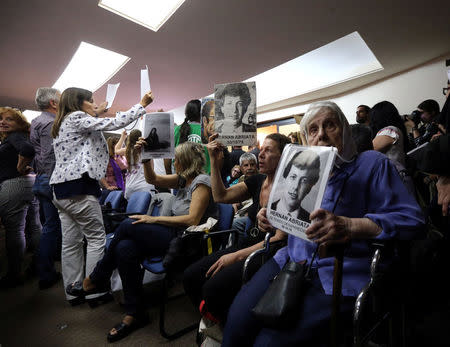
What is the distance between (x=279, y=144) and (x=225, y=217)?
0.72 m

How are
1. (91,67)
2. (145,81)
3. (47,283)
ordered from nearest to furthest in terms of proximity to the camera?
1. (145,81)
2. (47,283)
3. (91,67)

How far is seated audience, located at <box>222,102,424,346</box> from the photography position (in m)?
0.80

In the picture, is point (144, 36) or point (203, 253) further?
point (144, 36)

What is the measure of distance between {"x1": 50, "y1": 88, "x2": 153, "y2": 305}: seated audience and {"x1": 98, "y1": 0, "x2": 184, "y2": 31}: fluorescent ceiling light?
2278mm

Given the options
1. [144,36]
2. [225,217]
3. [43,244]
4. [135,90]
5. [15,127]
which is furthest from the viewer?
[135,90]

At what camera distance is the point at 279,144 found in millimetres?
1603

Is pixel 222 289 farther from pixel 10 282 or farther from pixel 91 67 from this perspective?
pixel 91 67

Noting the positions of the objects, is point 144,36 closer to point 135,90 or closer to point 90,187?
point 135,90

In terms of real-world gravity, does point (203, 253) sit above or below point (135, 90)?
below

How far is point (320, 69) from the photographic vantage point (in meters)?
6.30

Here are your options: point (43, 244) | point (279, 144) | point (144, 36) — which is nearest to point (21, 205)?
point (43, 244)

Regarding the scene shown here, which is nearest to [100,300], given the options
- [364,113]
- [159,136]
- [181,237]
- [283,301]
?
[181,237]

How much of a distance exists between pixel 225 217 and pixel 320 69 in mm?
5872

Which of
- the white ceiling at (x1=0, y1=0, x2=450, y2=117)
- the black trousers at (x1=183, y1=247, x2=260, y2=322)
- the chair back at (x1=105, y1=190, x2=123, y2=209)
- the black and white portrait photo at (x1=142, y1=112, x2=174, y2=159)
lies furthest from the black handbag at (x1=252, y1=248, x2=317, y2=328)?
the white ceiling at (x1=0, y1=0, x2=450, y2=117)
